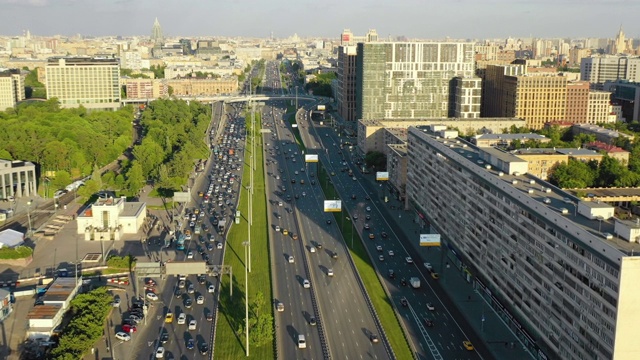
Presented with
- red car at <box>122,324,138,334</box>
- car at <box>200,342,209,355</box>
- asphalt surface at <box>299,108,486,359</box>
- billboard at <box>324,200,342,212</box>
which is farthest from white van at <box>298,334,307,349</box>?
billboard at <box>324,200,342,212</box>

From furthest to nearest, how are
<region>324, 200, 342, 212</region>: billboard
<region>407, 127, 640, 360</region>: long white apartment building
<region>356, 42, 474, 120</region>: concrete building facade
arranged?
<region>356, 42, 474, 120</region>: concrete building facade → <region>324, 200, 342, 212</region>: billboard → <region>407, 127, 640, 360</region>: long white apartment building

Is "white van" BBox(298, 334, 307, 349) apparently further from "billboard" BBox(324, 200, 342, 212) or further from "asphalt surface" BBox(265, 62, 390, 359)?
"billboard" BBox(324, 200, 342, 212)

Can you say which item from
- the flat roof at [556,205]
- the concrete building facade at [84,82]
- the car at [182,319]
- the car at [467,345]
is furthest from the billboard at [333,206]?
the concrete building facade at [84,82]

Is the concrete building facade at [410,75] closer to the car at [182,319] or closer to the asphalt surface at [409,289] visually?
the asphalt surface at [409,289]

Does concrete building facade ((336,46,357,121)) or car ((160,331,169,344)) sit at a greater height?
concrete building facade ((336,46,357,121))

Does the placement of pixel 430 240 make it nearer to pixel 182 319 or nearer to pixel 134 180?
pixel 182 319

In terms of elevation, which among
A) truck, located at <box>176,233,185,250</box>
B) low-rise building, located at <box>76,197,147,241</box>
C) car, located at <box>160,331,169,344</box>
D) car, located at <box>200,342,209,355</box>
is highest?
low-rise building, located at <box>76,197,147,241</box>

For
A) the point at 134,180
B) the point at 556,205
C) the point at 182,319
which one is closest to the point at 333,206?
the point at 134,180
